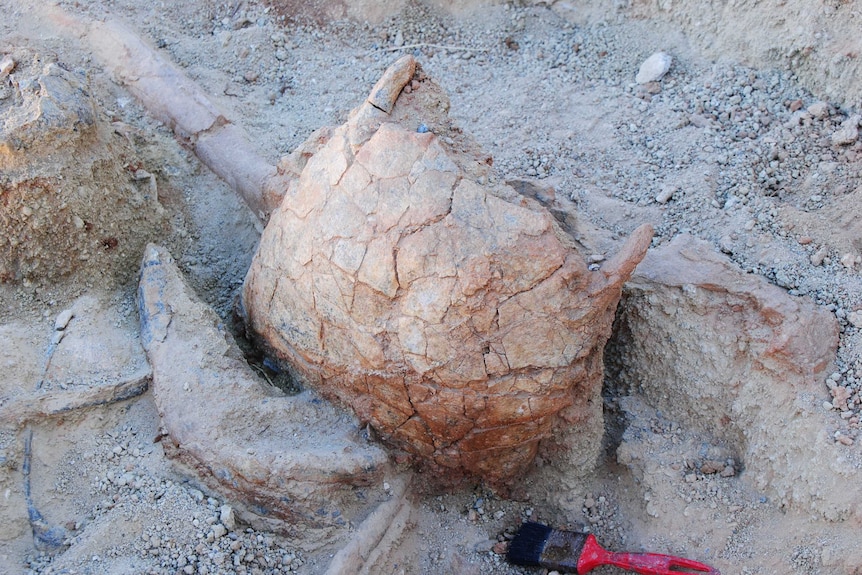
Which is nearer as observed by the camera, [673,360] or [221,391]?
[221,391]

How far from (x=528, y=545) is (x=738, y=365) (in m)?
1.01

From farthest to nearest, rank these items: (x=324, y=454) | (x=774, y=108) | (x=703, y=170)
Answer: (x=774, y=108) < (x=703, y=170) < (x=324, y=454)

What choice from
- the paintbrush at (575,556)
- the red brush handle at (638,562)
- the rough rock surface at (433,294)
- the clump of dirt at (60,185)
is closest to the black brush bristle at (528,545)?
the paintbrush at (575,556)

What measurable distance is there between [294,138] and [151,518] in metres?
2.06

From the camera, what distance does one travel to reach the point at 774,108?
14.1 feet

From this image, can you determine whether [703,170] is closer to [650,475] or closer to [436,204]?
[650,475]

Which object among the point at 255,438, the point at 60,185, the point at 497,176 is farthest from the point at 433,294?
the point at 60,185

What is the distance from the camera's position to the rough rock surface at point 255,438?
120 inches

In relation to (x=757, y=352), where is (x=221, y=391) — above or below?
below

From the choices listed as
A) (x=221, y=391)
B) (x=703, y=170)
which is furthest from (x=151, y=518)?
(x=703, y=170)

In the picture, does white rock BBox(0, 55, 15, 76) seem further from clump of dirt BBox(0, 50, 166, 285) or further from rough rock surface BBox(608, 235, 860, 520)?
rough rock surface BBox(608, 235, 860, 520)

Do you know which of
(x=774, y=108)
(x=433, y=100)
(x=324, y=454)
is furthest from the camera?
(x=774, y=108)

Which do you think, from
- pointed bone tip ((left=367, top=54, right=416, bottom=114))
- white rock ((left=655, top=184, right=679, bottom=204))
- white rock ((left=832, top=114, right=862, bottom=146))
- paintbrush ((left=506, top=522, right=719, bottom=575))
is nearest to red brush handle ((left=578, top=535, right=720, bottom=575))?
paintbrush ((left=506, top=522, right=719, bottom=575))

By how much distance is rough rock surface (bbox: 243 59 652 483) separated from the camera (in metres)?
2.83
